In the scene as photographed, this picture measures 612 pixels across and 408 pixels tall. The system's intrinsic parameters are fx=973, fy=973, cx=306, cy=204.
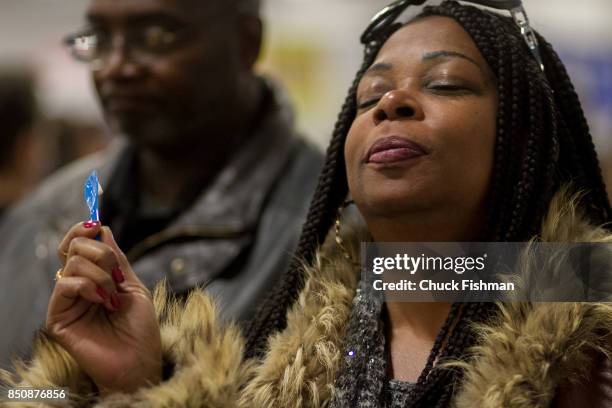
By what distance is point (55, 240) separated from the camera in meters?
1.82

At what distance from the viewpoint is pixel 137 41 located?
1.71 meters

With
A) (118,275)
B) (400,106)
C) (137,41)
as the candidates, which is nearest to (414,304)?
(400,106)

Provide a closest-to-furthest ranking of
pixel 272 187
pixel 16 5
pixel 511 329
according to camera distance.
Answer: pixel 511 329 → pixel 272 187 → pixel 16 5

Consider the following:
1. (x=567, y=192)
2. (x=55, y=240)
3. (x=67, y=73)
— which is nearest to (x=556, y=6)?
(x=567, y=192)

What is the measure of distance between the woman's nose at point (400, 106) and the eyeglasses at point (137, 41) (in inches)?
28.6

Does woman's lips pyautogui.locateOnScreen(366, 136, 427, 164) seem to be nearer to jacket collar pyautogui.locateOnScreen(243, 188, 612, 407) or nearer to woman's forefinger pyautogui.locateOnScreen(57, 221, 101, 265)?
jacket collar pyautogui.locateOnScreen(243, 188, 612, 407)

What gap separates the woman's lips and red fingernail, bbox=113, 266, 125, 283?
302mm

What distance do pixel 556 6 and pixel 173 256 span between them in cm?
76

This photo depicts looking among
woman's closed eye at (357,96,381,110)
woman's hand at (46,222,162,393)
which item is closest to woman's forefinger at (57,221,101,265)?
woman's hand at (46,222,162,393)

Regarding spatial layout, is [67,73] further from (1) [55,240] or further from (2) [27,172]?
(1) [55,240]

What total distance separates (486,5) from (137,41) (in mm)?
737

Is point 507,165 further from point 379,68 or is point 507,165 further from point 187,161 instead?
point 187,161

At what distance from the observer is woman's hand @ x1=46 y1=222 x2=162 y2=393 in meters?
1.01

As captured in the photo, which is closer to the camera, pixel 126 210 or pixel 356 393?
pixel 356 393
